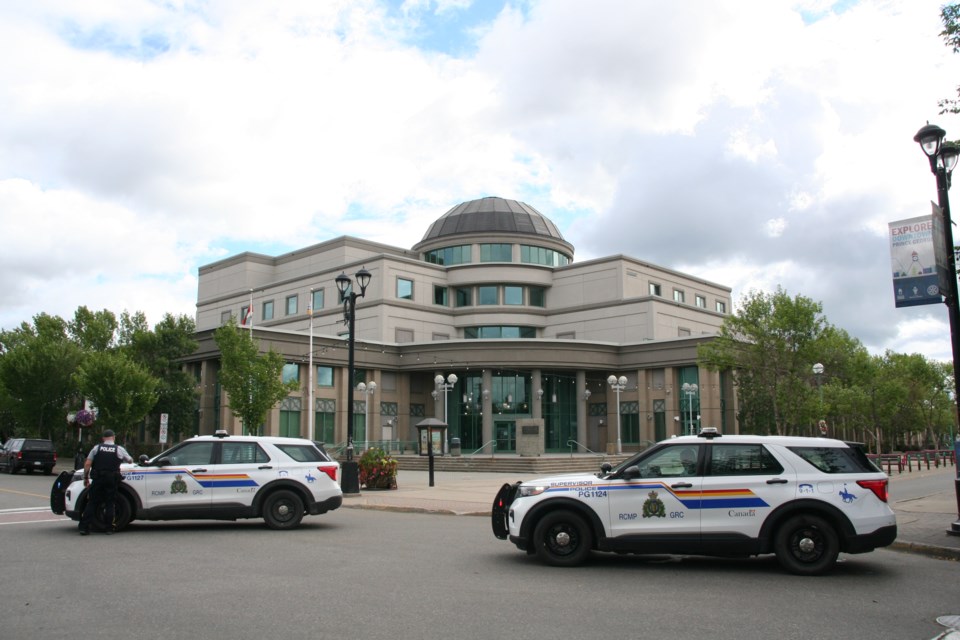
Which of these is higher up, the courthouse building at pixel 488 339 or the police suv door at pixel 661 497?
the courthouse building at pixel 488 339

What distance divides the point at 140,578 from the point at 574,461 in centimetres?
3493

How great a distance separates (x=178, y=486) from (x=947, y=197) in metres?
14.0

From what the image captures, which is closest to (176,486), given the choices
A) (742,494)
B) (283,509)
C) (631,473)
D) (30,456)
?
(283,509)

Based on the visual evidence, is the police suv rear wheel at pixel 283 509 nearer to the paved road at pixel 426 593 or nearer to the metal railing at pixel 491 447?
the paved road at pixel 426 593

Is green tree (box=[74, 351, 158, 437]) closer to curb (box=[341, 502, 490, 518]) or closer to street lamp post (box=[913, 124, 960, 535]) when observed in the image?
curb (box=[341, 502, 490, 518])

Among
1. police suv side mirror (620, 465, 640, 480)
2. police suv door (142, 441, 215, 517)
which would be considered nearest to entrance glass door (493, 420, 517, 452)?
police suv door (142, 441, 215, 517)

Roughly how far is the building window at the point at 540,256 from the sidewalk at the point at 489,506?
1640 inches

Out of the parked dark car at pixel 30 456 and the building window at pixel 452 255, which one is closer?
the parked dark car at pixel 30 456

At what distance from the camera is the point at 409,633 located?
6.66 meters

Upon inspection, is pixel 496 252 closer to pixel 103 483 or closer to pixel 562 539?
pixel 103 483

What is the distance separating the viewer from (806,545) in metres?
9.62

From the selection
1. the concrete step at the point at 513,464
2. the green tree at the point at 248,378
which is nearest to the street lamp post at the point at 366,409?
the concrete step at the point at 513,464

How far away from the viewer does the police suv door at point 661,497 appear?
978cm

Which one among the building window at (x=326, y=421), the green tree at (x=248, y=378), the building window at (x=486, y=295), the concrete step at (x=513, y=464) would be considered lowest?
the concrete step at (x=513, y=464)
